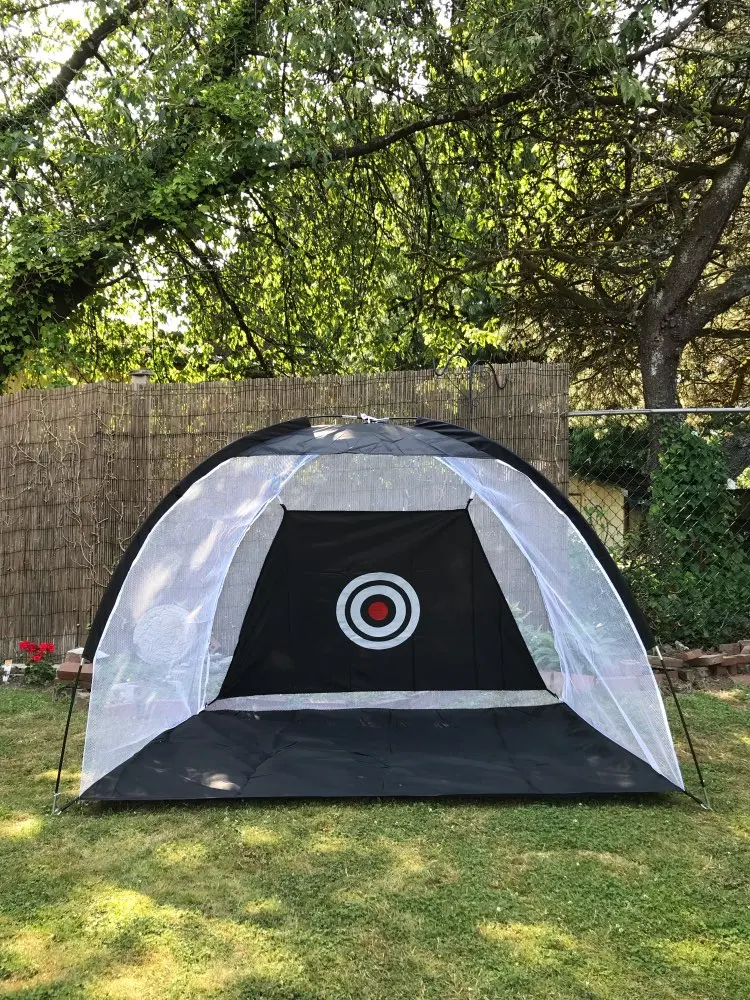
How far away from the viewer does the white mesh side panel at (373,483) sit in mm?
4004

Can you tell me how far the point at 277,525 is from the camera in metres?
4.12

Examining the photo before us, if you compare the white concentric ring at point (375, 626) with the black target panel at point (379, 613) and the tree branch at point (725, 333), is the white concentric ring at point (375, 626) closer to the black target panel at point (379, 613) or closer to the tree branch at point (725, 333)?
the black target panel at point (379, 613)

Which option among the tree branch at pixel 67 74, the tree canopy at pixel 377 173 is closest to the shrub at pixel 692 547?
the tree canopy at pixel 377 173

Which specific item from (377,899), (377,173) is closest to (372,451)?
(377,899)

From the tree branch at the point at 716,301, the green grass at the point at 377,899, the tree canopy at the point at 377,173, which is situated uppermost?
the tree canopy at the point at 377,173

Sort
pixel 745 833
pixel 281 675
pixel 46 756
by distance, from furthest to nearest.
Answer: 1. pixel 281 675
2. pixel 46 756
3. pixel 745 833

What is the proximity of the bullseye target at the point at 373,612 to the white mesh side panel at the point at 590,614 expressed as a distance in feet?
2.83

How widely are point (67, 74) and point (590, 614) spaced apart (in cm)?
709

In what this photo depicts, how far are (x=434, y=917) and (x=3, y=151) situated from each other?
21.7 feet

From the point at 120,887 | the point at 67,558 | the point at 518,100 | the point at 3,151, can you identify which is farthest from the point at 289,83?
the point at 120,887

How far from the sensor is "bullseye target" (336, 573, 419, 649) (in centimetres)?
402

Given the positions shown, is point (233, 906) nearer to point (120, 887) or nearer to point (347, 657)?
point (120, 887)

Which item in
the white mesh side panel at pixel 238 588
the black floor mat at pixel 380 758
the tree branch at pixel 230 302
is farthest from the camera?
the tree branch at pixel 230 302

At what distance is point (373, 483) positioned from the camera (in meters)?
4.02
